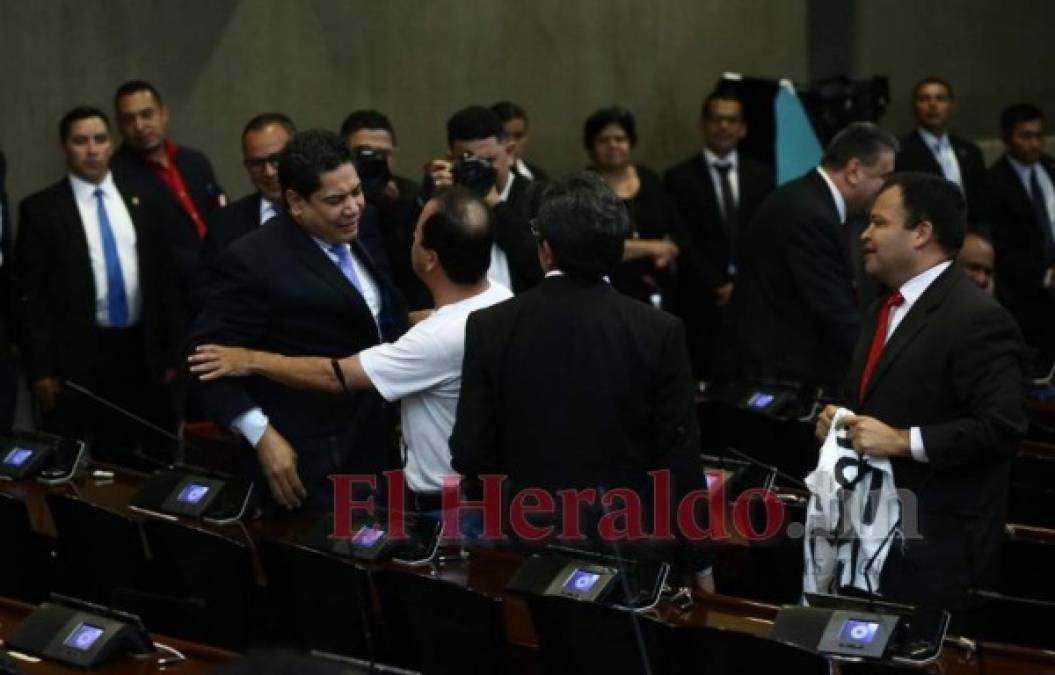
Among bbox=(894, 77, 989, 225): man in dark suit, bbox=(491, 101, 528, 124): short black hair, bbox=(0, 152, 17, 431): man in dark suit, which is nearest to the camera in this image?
bbox=(0, 152, 17, 431): man in dark suit

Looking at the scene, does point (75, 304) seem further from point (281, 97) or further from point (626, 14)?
point (626, 14)

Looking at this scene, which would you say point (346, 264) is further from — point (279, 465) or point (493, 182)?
point (493, 182)

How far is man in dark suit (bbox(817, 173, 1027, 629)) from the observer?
4.13m

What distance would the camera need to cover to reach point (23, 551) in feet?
16.1

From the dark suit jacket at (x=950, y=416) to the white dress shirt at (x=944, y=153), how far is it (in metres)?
6.03

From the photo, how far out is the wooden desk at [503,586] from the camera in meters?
3.72

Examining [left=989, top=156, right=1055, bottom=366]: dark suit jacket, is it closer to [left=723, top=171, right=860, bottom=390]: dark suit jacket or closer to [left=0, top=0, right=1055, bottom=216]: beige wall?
[left=0, top=0, right=1055, bottom=216]: beige wall

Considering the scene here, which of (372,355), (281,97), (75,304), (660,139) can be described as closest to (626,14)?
(660,139)

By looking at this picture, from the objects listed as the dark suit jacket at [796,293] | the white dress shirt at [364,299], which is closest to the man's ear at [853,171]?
the dark suit jacket at [796,293]

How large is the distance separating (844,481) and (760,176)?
510cm

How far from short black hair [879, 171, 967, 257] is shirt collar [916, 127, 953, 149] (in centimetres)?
603

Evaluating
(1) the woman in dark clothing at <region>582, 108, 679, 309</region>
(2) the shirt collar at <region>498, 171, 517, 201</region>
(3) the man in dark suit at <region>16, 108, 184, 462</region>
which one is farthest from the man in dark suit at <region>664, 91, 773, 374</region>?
(3) the man in dark suit at <region>16, 108, 184, 462</region>

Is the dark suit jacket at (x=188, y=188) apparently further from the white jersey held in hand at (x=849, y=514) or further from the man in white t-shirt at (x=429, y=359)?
the white jersey held in hand at (x=849, y=514)

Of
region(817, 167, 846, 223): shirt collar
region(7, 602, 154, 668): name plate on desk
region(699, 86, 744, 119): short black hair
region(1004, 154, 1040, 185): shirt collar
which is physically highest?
region(817, 167, 846, 223): shirt collar
